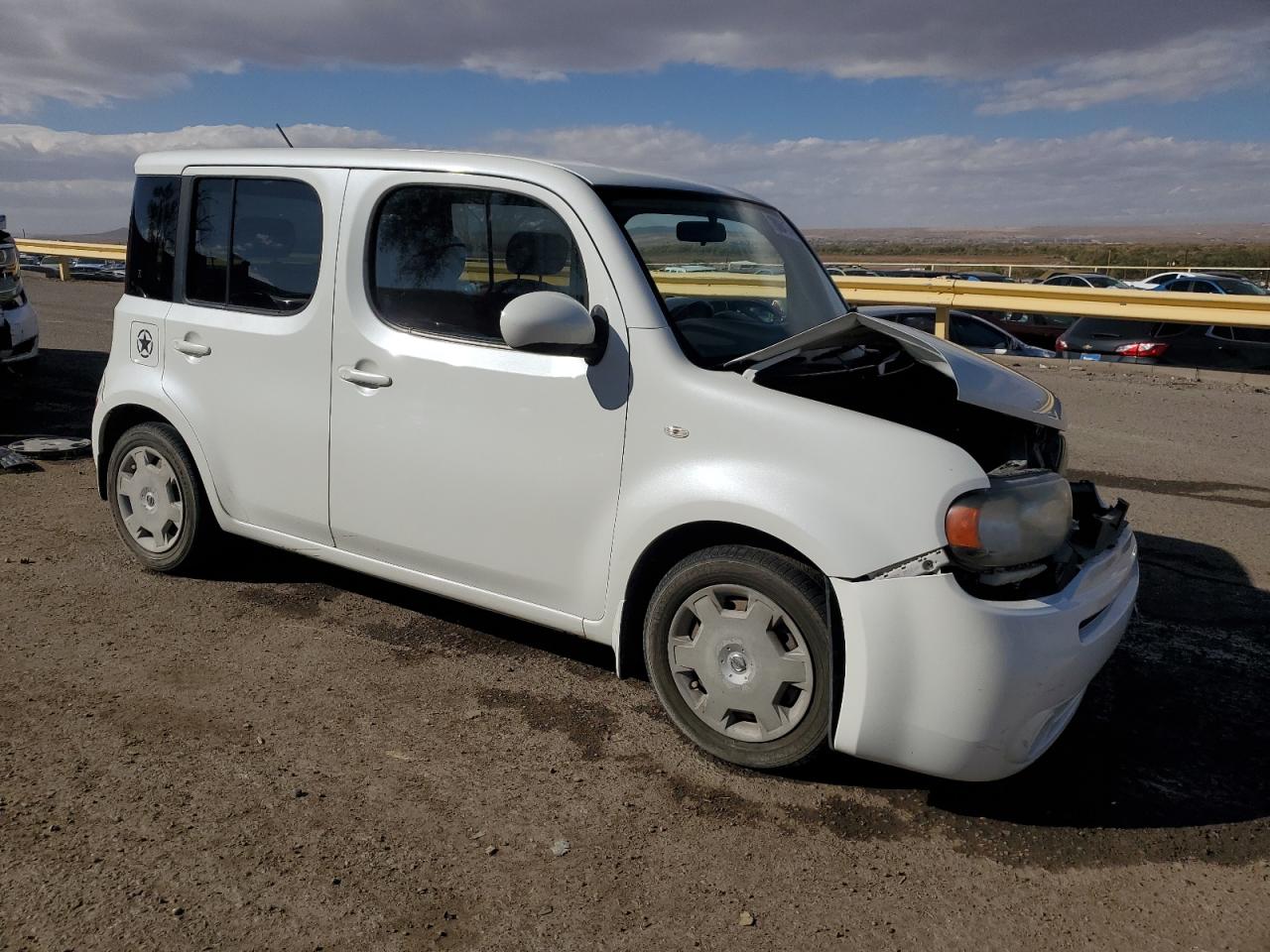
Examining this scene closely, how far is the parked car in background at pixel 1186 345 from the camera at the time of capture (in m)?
13.5

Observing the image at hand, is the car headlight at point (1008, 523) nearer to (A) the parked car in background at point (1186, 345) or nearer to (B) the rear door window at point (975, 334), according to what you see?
(A) the parked car in background at point (1186, 345)

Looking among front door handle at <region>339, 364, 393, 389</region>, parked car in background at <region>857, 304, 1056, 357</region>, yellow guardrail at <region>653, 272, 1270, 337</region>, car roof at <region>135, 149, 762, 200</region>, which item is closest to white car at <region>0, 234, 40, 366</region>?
car roof at <region>135, 149, 762, 200</region>

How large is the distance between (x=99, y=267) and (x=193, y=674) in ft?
106

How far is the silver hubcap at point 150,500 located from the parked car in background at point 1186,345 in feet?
40.2

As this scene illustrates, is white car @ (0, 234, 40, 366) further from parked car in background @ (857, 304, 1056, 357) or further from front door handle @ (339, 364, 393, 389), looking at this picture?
parked car in background @ (857, 304, 1056, 357)

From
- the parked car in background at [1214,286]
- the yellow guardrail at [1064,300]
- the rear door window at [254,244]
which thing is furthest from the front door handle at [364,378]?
the parked car in background at [1214,286]

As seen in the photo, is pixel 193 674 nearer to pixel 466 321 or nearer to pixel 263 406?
pixel 263 406

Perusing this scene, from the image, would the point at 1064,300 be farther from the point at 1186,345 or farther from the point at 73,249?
the point at 73,249

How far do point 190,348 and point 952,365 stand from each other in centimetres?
317

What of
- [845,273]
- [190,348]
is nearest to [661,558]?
[190,348]

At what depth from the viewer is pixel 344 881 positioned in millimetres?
2742

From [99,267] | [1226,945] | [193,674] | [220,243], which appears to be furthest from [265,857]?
[99,267]

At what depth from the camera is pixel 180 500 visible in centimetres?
477

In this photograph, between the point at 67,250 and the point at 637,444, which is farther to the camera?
the point at 67,250
